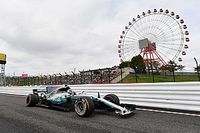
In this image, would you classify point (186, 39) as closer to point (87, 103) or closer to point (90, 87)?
point (90, 87)

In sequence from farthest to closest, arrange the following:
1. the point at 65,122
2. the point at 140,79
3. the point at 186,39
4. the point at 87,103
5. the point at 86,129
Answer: the point at 186,39 < the point at 140,79 < the point at 87,103 < the point at 65,122 < the point at 86,129

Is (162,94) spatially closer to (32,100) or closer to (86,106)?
(86,106)

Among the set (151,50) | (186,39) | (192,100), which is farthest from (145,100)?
(151,50)

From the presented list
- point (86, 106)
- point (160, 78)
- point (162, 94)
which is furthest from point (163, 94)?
point (160, 78)

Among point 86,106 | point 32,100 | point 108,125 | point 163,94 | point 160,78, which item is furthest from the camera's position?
point 160,78

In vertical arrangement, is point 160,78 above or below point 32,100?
above

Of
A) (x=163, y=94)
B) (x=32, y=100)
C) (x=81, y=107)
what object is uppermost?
(x=163, y=94)

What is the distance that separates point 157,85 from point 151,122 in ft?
8.18

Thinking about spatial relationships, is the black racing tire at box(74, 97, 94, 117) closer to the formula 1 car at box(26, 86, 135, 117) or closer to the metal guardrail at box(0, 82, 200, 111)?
the formula 1 car at box(26, 86, 135, 117)

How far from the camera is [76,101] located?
21.5 feet

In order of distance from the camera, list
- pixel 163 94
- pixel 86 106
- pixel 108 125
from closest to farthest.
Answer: pixel 108 125, pixel 86 106, pixel 163 94

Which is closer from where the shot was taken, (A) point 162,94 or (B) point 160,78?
(A) point 162,94

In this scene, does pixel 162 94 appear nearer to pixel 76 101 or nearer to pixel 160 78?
pixel 76 101

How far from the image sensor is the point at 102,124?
17.4 feet
